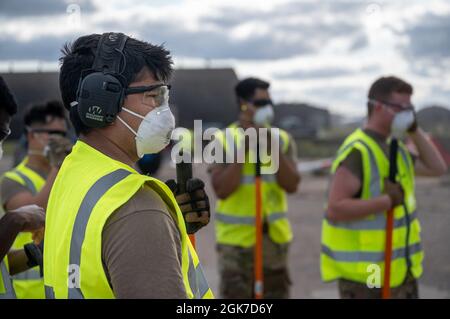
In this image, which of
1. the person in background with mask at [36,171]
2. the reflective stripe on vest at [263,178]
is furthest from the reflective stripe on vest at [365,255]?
the person in background with mask at [36,171]

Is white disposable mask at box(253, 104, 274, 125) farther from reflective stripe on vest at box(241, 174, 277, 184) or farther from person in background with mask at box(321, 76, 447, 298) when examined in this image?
person in background with mask at box(321, 76, 447, 298)

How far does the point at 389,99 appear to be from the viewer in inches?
185

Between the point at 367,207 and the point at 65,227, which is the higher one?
the point at 65,227

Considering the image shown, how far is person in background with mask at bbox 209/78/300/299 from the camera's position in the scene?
5.41 meters

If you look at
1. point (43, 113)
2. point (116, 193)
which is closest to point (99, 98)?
point (116, 193)

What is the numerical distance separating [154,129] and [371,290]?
2807mm

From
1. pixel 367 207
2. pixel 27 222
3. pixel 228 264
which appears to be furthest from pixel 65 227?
pixel 228 264

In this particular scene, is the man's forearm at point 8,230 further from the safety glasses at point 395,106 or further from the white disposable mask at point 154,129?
the safety glasses at point 395,106

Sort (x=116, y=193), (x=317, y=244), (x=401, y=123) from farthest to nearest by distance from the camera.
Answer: (x=317, y=244)
(x=401, y=123)
(x=116, y=193)

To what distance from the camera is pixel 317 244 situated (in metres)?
10.3

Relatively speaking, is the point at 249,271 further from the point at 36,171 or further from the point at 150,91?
the point at 150,91

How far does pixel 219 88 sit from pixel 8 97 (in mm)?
29575

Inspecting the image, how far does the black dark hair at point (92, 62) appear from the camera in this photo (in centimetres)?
212
